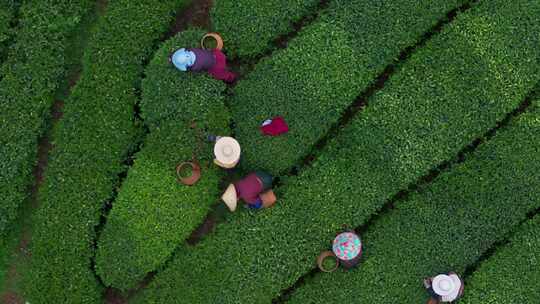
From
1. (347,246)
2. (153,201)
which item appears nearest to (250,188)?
(153,201)

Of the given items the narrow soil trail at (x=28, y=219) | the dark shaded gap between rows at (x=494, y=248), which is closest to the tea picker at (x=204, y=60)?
the narrow soil trail at (x=28, y=219)

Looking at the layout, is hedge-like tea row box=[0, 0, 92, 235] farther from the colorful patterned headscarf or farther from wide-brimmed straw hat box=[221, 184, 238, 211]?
the colorful patterned headscarf

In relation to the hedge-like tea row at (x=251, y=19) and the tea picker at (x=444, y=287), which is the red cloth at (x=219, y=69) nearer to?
the hedge-like tea row at (x=251, y=19)

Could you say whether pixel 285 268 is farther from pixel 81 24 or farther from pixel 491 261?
pixel 81 24

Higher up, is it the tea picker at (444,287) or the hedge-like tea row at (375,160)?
the hedge-like tea row at (375,160)

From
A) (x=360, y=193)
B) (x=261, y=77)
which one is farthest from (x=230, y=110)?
(x=360, y=193)

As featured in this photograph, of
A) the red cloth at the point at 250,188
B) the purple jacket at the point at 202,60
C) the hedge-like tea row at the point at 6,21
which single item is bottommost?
the red cloth at the point at 250,188

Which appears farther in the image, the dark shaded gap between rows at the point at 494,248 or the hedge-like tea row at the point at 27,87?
the dark shaded gap between rows at the point at 494,248

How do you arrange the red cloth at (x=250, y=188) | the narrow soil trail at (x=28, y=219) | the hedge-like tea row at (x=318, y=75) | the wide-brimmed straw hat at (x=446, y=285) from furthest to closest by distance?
the narrow soil trail at (x=28, y=219) → the hedge-like tea row at (x=318, y=75) → the red cloth at (x=250, y=188) → the wide-brimmed straw hat at (x=446, y=285)
